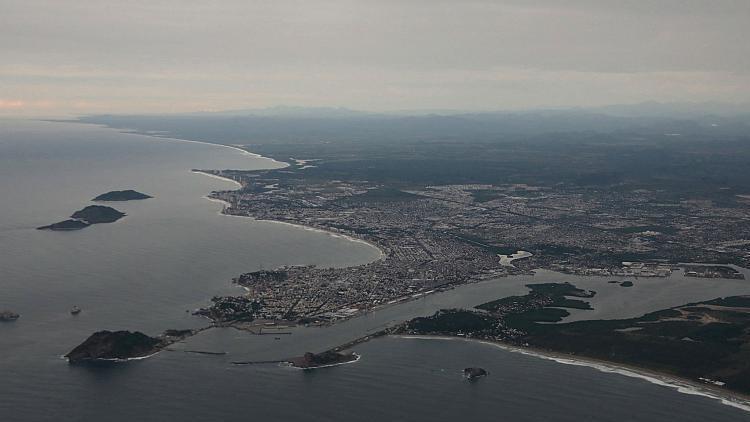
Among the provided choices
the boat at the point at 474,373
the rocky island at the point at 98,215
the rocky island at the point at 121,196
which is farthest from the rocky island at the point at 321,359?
the rocky island at the point at 121,196

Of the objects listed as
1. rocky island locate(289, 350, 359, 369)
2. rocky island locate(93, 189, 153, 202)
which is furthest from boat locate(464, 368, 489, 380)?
rocky island locate(93, 189, 153, 202)

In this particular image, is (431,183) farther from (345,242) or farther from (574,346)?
(574,346)

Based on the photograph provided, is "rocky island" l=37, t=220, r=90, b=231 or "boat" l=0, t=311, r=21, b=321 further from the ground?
"rocky island" l=37, t=220, r=90, b=231

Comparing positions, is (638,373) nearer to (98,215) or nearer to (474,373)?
(474,373)

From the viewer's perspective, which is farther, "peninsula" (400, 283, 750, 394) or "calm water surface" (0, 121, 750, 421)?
"peninsula" (400, 283, 750, 394)

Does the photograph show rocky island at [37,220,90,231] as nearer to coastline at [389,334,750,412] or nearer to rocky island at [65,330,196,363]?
rocky island at [65,330,196,363]

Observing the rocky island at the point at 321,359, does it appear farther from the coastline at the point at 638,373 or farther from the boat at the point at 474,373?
the boat at the point at 474,373

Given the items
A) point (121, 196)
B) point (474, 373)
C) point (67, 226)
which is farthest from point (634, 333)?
point (121, 196)

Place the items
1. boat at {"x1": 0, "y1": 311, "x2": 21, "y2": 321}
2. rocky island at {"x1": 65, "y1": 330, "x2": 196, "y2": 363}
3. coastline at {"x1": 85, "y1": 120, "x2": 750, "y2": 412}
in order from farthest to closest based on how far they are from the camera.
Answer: boat at {"x1": 0, "y1": 311, "x2": 21, "y2": 321}
rocky island at {"x1": 65, "y1": 330, "x2": 196, "y2": 363}
coastline at {"x1": 85, "y1": 120, "x2": 750, "y2": 412}
